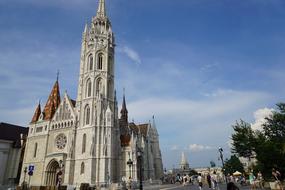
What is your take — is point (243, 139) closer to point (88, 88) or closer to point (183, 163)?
point (88, 88)

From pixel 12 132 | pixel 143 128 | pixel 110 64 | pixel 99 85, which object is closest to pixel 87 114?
pixel 99 85

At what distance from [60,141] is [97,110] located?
938 centimetres

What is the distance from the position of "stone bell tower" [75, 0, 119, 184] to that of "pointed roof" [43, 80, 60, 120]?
7.67m

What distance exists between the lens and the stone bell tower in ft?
133

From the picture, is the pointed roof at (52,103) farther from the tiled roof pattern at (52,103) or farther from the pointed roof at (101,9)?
the pointed roof at (101,9)

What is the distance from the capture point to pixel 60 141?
4544 centimetres

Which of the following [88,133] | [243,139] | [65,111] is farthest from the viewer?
[65,111]

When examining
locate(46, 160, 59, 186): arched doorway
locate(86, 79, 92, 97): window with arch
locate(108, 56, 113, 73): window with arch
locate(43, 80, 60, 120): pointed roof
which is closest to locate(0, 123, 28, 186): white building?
locate(43, 80, 60, 120): pointed roof

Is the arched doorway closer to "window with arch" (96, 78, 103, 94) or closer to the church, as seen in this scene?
the church

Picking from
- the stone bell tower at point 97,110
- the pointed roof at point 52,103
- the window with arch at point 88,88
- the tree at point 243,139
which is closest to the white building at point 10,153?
the pointed roof at point 52,103

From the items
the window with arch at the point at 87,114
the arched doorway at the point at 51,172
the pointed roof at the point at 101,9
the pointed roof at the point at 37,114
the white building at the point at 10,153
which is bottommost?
the arched doorway at the point at 51,172

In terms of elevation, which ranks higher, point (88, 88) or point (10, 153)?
point (88, 88)

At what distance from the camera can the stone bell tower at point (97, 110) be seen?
1594 inches

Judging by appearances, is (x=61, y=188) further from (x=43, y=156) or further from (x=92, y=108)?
(x=43, y=156)
